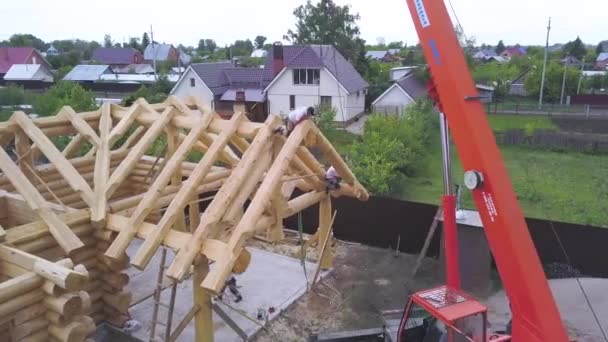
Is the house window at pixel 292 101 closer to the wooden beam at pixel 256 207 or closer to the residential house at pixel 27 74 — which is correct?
the wooden beam at pixel 256 207

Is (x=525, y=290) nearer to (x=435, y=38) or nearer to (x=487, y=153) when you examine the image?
(x=487, y=153)

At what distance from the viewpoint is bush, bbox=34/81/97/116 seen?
22531 millimetres

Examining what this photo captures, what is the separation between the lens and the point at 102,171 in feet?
25.6

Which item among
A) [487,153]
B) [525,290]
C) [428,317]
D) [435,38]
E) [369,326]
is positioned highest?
[435,38]

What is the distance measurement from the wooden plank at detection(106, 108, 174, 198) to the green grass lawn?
34.3ft

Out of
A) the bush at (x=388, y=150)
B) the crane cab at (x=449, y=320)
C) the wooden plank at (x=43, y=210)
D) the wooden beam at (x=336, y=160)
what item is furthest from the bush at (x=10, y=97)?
the crane cab at (x=449, y=320)

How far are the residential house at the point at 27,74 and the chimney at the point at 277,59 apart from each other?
108ft

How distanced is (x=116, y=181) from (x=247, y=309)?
139 inches

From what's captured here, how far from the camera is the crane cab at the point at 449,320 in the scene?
5074mm

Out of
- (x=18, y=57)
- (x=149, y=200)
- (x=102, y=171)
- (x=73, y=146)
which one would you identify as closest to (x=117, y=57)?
(x=18, y=57)

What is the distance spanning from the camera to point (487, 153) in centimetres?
478

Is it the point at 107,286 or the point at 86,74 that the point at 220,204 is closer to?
the point at 107,286

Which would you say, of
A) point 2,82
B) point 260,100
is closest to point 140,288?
point 260,100

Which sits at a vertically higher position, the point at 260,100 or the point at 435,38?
the point at 435,38
